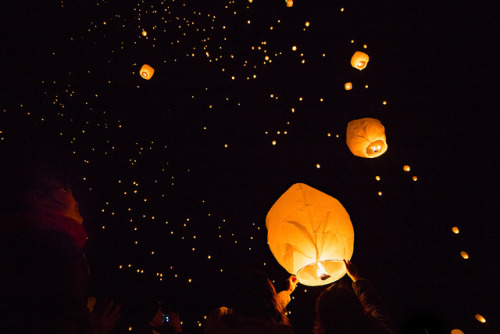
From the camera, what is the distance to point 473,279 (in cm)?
242

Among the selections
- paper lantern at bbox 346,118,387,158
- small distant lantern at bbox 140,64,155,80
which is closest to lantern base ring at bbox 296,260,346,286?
paper lantern at bbox 346,118,387,158

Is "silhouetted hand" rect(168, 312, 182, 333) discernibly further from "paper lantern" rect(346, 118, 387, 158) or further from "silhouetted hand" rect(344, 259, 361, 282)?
"paper lantern" rect(346, 118, 387, 158)

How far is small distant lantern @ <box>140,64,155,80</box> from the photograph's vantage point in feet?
9.58

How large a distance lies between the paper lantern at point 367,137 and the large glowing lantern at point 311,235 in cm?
77

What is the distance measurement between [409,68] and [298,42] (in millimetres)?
1111

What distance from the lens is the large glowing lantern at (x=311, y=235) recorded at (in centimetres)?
153

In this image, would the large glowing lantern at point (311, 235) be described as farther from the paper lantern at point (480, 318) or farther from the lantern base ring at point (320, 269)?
the paper lantern at point (480, 318)

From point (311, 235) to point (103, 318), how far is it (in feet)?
3.74

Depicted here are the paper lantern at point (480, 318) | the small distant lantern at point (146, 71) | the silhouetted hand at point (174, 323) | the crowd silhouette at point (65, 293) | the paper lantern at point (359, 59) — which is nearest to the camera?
the crowd silhouette at point (65, 293)

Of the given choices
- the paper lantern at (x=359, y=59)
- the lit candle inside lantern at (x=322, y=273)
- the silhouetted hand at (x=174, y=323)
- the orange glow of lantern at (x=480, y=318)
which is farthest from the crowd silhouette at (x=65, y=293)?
the paper lantern at (x=359, y=59)

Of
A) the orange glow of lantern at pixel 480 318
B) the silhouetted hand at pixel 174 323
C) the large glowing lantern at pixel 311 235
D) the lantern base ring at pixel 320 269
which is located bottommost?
the silhouetted hand at pixel 174 323

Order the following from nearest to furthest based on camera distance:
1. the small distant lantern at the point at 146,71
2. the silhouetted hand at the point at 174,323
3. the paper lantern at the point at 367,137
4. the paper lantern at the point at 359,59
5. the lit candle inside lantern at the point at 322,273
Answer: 1. the lit candle inside lantern at the point at 322,273
2. the silhouetted hand at the point at 174,323
3. the paper lantern at the point at 367,137
4. the paper lantern at the point at 359,59
5. the small distant lantern at the point at 146,71

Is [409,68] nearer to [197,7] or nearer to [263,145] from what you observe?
[263,145]

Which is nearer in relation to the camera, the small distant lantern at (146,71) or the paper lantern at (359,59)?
the paper lantern at (359,59)
